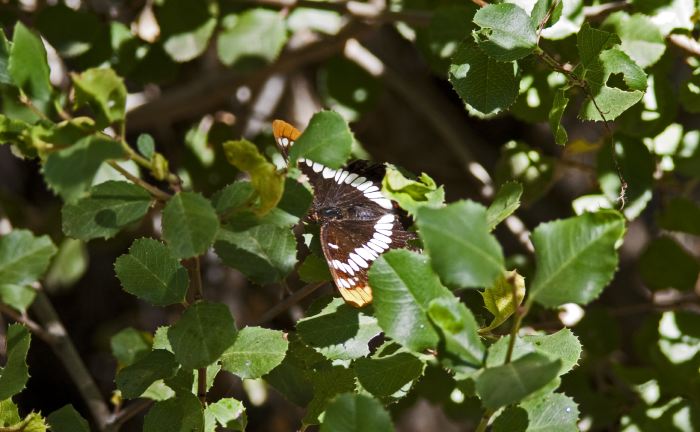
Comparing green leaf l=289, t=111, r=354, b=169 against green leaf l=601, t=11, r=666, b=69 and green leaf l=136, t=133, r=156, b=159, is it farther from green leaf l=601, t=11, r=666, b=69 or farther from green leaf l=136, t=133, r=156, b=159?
green leaf l=601, t=11, r=666, b=69

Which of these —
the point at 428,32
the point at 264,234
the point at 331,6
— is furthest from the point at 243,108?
the point at 264,234

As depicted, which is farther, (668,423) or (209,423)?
(668,423)

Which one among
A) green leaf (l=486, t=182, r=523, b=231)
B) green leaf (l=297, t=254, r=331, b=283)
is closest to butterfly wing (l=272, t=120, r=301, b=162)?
green leaf (l=297, t=254, r=331, b=283)

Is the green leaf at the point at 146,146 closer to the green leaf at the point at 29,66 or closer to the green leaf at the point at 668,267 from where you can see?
the green leaf at the point at 29,66

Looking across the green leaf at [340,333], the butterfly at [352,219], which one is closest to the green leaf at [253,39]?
the butterfly at [352,219]

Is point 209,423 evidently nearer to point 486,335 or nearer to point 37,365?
point 486,335

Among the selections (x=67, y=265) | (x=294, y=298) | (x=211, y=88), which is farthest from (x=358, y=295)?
(x=67, y=265)
